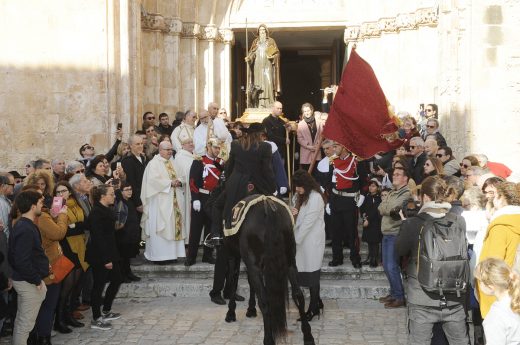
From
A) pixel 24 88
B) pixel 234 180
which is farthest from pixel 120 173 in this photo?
pixel 24 88

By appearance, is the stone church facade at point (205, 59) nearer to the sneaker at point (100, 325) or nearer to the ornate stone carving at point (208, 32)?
the ornate stone carving at point (208, 32)

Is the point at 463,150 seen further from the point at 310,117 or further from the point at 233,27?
the point at 233,27

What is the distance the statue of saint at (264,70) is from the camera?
51.5 feet

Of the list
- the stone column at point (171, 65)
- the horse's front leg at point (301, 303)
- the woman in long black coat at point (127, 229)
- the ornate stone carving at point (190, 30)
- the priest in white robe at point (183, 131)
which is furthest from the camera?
the ornate stone carving at point (190, 30)

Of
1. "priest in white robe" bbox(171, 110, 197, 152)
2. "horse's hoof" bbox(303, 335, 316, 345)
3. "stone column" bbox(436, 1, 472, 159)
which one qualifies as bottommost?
"horse's hoof" bbox(303, 335, 316, 345)

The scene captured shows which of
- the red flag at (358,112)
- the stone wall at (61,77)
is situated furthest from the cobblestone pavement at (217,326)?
the stone wall at (61,77)

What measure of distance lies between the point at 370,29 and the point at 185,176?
732 centimetres

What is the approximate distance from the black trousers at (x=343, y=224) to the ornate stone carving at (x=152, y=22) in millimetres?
7322

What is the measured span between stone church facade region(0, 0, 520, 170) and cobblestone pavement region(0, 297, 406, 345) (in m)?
3.57

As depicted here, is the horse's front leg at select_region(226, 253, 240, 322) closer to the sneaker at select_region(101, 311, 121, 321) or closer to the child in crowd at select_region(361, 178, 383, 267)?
the sneaker at select_region(101, 311, 121, 321)

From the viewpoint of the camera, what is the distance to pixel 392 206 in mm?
8320

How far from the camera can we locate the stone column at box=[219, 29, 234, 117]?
56.2 ft

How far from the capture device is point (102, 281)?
803 cm

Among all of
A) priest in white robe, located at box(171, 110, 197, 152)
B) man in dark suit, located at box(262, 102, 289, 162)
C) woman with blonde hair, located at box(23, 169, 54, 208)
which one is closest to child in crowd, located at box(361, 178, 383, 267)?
man in dark suit, located at box(262, 102, 289, 162)
